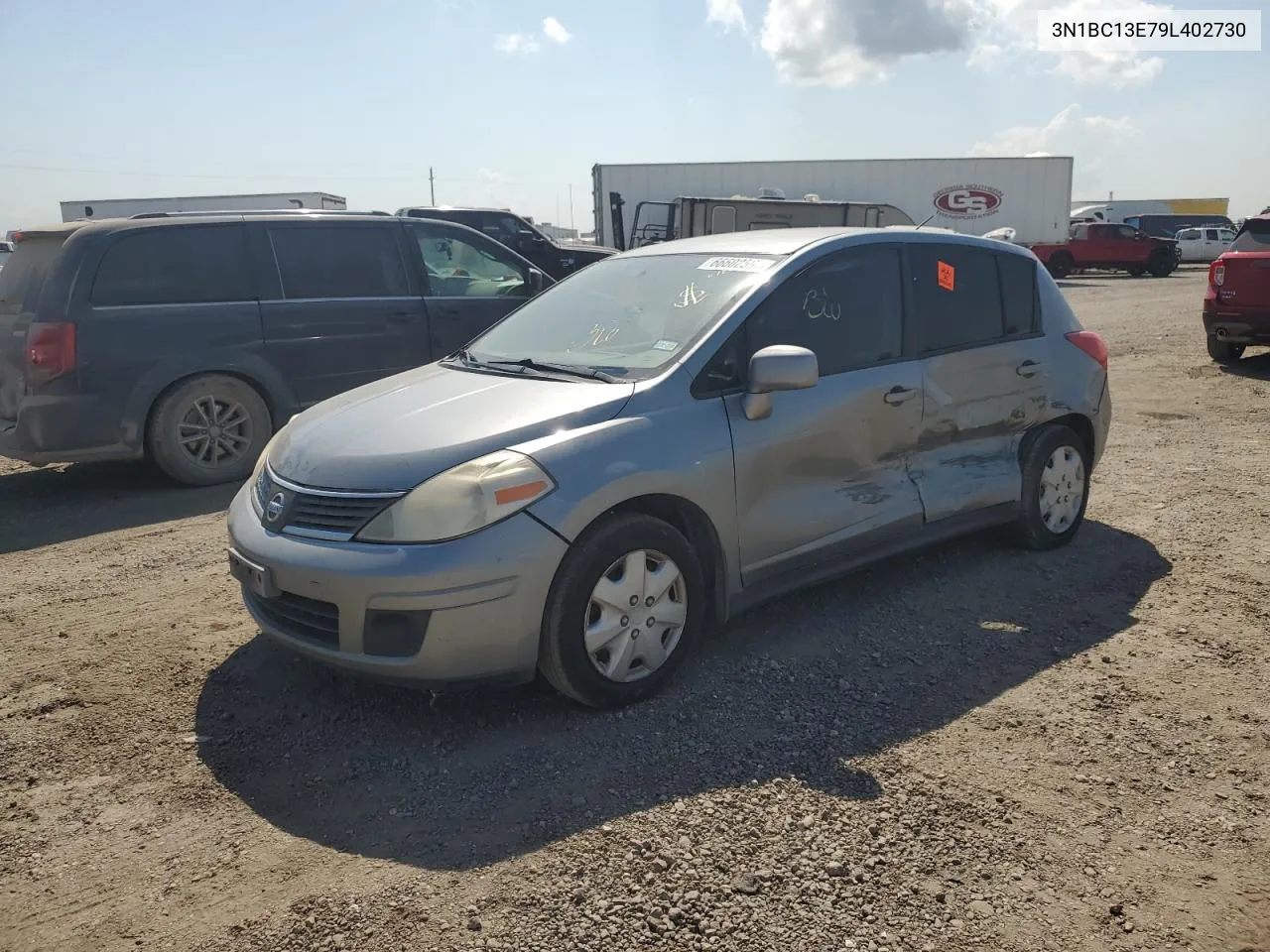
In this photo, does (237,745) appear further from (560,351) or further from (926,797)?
(926,797)

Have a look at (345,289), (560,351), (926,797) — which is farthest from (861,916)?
(345,289)

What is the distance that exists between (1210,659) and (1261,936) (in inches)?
69.7

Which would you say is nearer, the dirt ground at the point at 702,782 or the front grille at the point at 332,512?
the dirt ground at the point at 702,782

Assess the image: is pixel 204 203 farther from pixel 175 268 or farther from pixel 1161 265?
pixel 1161 265

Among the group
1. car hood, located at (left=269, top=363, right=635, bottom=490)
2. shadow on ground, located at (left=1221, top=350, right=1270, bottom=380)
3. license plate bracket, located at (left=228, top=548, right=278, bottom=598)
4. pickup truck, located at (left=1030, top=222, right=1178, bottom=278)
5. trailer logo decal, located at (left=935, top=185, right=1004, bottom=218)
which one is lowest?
shadow on ground, located at (left=1221, top=350, right=1270, bottom=380)

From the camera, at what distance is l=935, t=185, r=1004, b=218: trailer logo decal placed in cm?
3050

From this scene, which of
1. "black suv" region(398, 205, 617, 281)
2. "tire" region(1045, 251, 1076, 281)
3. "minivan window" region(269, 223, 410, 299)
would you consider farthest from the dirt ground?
"tire" region(1045, 251, 1076, 281)

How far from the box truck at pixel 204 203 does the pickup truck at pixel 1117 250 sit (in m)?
22.3

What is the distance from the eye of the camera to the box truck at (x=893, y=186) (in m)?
27.0

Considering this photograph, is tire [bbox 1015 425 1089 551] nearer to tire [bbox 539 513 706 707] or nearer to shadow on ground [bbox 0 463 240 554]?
tire [bbox 539 513 706 707]

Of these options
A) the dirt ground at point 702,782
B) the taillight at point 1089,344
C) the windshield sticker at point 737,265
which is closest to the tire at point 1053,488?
the dirt ground at point 702,782

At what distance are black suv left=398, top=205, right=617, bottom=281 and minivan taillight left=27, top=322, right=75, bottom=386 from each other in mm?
8149

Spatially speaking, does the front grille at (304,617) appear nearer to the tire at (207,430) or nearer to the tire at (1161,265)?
the tire at (207,430)

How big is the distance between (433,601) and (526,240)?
13.3 m
